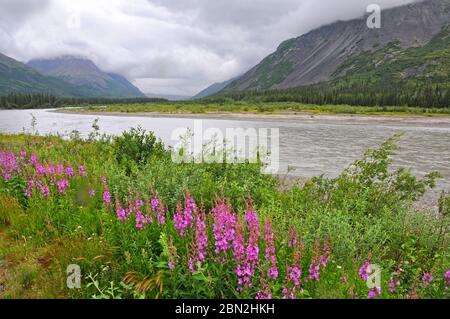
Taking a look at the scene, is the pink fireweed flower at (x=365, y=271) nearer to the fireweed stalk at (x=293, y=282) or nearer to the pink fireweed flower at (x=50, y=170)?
the fireweed stalk at (x=293, y=282)

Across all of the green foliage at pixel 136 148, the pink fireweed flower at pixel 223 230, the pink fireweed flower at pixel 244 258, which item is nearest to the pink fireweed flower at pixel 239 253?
the pink fireweed flower at pixel 244 258

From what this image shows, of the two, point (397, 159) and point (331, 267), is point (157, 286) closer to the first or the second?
point (331, 267)

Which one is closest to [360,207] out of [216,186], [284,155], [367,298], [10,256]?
[216,186]

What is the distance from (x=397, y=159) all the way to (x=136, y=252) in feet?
72.4

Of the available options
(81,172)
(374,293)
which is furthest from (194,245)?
(81,172)

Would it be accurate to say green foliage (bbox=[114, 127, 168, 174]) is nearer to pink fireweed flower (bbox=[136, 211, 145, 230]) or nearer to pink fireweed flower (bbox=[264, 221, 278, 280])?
pink fireweed flower (bbox=[136, 211, 145, 230])

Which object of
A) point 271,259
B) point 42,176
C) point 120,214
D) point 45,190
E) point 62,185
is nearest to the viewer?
point 271,259

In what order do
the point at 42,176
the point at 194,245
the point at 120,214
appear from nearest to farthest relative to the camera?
the point at 194,245 → the point at 120,214 → the point at 42,176

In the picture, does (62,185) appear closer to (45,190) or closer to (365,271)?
Result: (45,190)

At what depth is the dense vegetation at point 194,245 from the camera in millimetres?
4023

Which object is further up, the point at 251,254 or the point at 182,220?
the point at 182,220

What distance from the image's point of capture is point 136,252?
477 centimetres

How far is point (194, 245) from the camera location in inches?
164

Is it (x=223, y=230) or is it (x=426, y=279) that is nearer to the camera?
(x=426, y=279)
